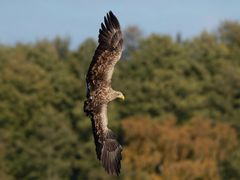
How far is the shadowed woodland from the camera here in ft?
241

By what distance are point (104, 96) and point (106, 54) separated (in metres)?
1.15

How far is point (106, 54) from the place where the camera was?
27219mm

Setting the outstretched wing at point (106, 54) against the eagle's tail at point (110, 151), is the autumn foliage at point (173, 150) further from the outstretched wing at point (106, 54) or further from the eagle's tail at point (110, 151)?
the eagle's tail at point (110, 151)

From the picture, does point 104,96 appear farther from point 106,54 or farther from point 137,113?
point 137,113

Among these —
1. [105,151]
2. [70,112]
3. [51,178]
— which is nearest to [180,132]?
[51,178]

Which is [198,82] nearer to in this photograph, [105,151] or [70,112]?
[70,112]

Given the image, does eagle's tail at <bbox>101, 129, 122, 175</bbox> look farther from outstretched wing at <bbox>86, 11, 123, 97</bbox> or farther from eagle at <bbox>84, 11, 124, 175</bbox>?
outstretched wing at <bbox>86, 11, 123, 97</bbox>

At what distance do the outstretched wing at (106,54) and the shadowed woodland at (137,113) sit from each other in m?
42.4

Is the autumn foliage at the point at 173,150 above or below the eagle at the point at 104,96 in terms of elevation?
above

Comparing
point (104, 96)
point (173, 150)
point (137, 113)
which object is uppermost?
A: point (137, 113)

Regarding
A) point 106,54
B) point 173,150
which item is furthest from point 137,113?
point 106,54

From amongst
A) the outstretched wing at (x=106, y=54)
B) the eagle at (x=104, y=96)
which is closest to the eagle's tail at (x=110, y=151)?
the eagle at (x=104, y=96)

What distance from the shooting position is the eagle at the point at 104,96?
86.5 ft

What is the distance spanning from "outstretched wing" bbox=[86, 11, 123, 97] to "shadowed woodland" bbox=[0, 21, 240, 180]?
42415 millimetres
